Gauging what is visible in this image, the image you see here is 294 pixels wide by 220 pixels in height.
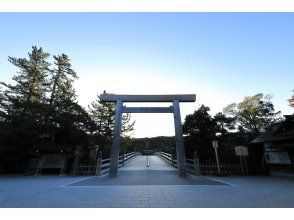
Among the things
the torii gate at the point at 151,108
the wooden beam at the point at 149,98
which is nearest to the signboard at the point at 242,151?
the torii gate at the point at 151,108

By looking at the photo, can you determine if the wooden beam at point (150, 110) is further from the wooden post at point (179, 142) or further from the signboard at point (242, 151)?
the signboard at point (242, 151)

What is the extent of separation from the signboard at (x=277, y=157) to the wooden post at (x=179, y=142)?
20.3ft

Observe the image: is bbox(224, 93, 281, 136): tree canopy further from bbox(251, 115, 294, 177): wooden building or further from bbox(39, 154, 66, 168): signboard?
bbox(39, 154, 66, 168): signboard

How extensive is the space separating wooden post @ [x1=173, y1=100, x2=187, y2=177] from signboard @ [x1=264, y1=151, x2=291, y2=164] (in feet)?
20.3

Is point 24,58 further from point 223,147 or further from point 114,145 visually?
point 223,147

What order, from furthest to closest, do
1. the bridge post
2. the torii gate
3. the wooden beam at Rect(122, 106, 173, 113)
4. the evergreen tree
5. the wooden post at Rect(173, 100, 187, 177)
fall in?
the evergreen tree → the wooden beam at Rect(122, 106, 173, 113) → the torii gate → the wooden post at Rect(173, 100, 187, 177) → the bridge post

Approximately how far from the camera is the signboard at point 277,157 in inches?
451

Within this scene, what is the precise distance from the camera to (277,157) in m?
12.1

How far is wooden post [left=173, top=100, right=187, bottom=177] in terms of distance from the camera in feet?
36.3

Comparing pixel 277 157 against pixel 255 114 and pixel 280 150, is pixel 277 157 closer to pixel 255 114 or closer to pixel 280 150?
pixel 280 150

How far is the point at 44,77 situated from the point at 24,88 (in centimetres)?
213

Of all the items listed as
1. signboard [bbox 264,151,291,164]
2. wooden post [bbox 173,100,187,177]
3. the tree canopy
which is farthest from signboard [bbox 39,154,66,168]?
the tree canopy

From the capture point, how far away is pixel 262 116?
28.2 m
